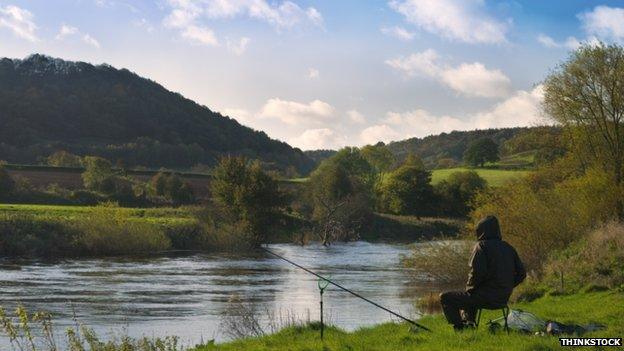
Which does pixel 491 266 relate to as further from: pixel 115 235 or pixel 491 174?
pixel 491 174

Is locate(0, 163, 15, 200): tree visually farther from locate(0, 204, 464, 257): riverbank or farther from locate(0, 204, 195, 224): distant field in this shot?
locate(0, 204, 464, 257): riverbank

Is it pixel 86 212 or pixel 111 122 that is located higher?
pixel 111 122

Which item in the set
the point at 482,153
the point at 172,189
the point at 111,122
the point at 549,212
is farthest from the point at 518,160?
the point at 549,212

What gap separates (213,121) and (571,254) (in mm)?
152785

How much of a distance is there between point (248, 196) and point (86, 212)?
1391 cm

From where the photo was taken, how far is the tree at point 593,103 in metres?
35.0

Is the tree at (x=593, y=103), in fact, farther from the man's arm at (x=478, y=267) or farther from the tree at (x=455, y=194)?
the tree at (x=455, y=194)

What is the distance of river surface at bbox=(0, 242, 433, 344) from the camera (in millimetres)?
21516

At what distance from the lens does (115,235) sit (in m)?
50.4

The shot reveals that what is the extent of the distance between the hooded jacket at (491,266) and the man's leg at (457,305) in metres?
0.22

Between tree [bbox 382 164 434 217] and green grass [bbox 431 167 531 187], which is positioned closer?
tree [bbox 382 164 434 217]

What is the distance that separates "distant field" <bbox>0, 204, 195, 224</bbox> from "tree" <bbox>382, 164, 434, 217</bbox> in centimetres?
3254

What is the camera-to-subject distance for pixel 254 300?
26.9 meters

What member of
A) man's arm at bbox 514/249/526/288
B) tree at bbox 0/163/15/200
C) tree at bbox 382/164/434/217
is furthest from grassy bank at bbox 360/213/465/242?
man's arm at bbox 514/249/526/288
